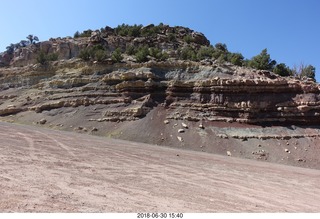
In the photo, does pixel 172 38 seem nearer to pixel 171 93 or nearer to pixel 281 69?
pixel 281 69

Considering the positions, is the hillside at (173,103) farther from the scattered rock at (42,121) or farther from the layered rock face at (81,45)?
the layered rock face at (81,45)

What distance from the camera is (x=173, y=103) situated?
35.8m

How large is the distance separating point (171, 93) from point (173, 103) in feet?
5.06

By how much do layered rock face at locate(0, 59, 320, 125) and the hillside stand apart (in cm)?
10

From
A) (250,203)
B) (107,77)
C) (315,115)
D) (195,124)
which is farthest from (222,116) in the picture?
(250,203)

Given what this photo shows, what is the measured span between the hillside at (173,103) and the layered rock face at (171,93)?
104 millimetres

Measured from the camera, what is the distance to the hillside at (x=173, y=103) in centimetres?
2948

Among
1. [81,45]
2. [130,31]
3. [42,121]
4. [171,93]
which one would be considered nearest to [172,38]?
[130,31]

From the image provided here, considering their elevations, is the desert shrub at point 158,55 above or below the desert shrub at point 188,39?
below

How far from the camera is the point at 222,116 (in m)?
33.1

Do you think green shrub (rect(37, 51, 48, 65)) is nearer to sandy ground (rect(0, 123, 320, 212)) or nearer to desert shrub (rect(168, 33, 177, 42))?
desert shrub (rect(168, 33, 177, 42))

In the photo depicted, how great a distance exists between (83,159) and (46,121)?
24.4m

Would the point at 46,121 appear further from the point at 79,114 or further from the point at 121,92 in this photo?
the point at 121,92

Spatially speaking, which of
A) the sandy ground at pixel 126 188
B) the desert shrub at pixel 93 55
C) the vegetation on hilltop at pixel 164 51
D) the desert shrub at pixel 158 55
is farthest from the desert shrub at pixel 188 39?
the sandy ground at pixel 126 188
